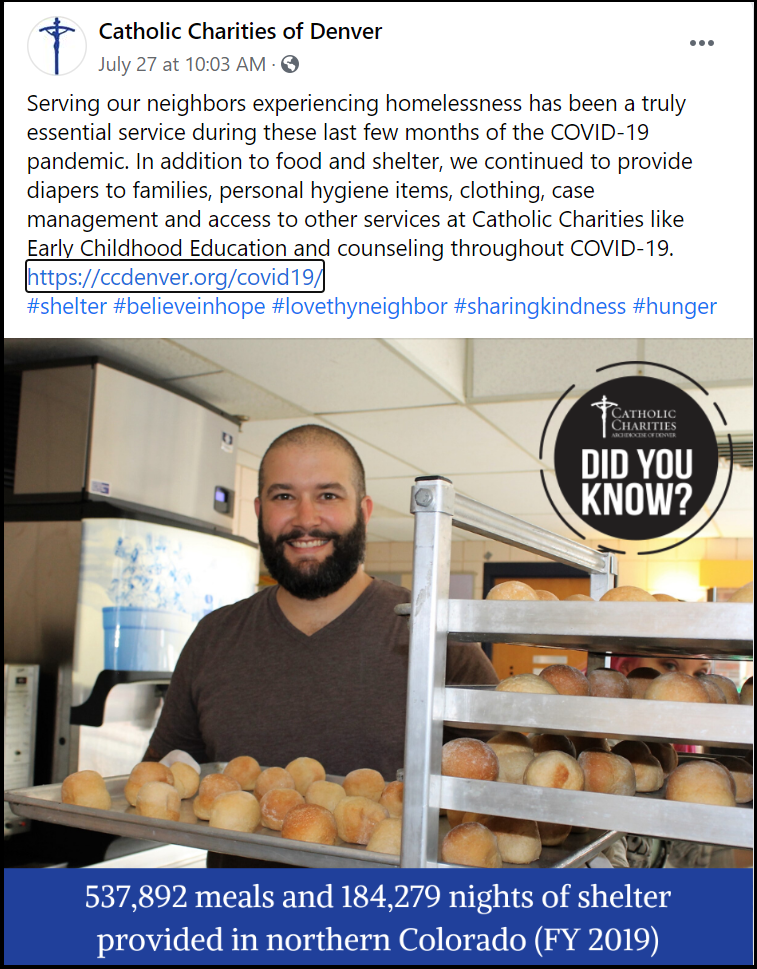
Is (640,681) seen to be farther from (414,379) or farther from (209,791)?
(414,379)

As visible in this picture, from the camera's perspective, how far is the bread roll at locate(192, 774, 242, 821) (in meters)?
0.79

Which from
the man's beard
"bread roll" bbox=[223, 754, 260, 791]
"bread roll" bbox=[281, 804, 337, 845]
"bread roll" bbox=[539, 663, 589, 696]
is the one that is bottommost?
"bread roll" bbox=[223, 754, 260, 791]

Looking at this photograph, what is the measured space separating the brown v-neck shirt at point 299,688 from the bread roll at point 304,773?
0.24 metres

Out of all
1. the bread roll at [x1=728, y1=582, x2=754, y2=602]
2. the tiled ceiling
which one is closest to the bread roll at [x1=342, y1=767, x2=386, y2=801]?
the bread roll at [x1=728, y1=582, x2=754, y2=602]

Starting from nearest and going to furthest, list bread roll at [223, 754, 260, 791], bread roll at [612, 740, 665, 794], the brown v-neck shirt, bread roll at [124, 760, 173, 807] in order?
bread roll at [612, 740, 665, 794]
bread roll at [124, 760, 173, 807]
bread roll at [223, 754, 260, 791]
the brown v-neck shirt

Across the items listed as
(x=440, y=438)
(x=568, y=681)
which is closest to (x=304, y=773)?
(x=568, y=681)

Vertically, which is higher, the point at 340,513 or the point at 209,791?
the point at 340,513

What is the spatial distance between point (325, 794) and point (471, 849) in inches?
11.2

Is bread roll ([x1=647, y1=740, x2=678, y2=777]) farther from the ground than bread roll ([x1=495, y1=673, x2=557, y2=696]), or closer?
closer

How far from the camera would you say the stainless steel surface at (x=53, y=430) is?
2096 mm

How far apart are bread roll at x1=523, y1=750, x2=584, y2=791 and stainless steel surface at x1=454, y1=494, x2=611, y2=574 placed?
0.17m

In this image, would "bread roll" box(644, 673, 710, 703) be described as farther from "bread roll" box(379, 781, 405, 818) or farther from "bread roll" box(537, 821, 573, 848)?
"bread roll" box(379, 781, 405, 818)

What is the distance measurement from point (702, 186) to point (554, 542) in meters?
0.62

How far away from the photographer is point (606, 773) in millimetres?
649
